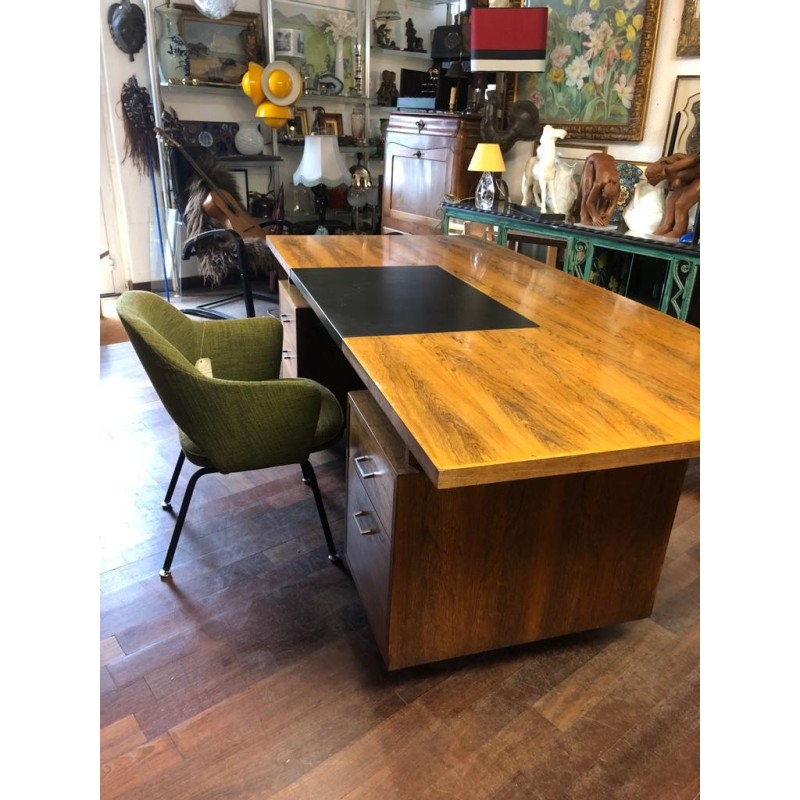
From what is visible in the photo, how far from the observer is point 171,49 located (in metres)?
4.19

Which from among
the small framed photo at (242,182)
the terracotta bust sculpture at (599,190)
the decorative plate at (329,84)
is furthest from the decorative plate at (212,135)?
the terracotta bust sculpture at (599,190)

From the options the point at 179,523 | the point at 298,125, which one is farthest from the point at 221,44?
the point at 179,523

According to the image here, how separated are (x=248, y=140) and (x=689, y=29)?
298 cm

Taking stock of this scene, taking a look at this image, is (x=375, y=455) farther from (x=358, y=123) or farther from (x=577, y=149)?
(x=358, y=123)

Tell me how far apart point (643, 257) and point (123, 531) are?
2.86m

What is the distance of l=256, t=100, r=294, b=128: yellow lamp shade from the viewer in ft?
14.2

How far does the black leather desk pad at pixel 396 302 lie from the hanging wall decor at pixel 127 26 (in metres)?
3.01

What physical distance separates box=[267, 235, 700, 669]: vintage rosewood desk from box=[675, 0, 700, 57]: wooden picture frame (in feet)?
6.28

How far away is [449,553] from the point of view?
1401 millimetres

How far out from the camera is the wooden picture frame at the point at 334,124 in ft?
16.2

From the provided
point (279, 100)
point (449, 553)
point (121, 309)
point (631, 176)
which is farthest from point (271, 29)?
point (449, 553)

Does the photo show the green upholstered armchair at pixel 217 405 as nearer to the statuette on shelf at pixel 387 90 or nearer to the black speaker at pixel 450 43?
Result: the black speaker at pixel 450 43
